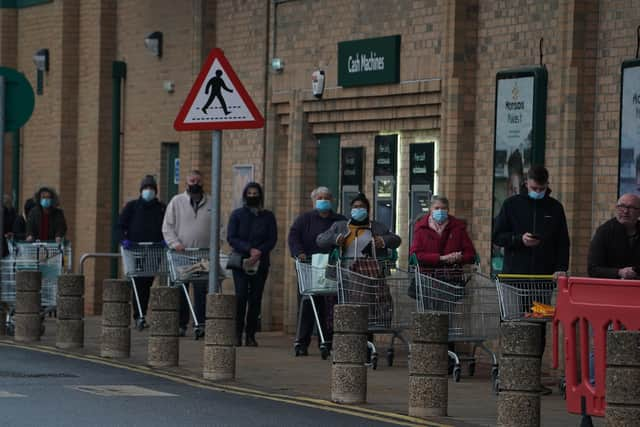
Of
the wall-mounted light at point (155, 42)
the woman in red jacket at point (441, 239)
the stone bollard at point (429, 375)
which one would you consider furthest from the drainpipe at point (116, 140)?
the stone bollard at point (429, 375)

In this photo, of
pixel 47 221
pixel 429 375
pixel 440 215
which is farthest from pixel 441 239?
pixel 47 221

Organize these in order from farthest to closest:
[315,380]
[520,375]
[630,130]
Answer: [630,130]
[315,380]
[520,375]

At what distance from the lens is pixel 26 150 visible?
106ft

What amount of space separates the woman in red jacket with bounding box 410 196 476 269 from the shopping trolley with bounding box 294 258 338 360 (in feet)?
4.28

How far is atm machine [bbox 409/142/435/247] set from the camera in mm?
20905

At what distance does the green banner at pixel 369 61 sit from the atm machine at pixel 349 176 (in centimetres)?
87

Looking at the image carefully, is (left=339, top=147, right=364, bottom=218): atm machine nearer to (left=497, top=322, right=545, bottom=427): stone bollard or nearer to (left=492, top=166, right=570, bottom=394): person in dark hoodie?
(left=492, top=166, right=570, bottom=394): person in dark hoodie

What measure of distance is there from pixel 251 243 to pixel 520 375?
8400 millimetres

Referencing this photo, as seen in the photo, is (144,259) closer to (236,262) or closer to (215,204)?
(236,262)

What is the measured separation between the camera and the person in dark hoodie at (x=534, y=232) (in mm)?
16172

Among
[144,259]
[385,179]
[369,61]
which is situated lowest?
[144,259]

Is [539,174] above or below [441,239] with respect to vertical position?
above

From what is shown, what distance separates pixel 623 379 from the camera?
11.5 m

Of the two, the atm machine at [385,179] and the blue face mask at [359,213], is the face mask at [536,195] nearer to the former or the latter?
the blue face mask at [359,213]
